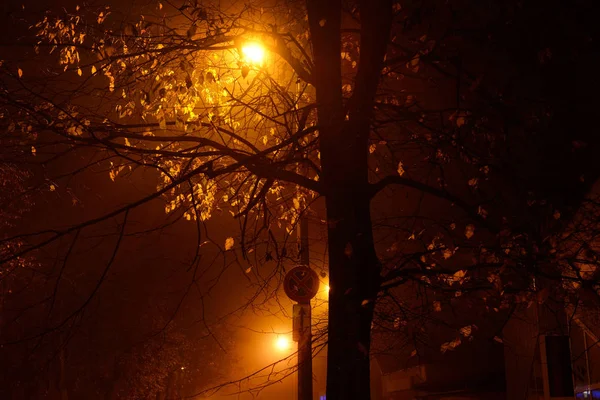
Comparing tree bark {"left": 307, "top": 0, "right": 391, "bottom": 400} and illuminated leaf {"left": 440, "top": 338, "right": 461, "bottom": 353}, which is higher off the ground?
tree bark {"left": 307, "top": 0, "right": 391, "bottom": 400}

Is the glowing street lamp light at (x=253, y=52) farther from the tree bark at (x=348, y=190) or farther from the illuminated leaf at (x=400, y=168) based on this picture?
the illuminated leaf at (x=400, y=168)

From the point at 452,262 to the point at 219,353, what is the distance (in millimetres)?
25547

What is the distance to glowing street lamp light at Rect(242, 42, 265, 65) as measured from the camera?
7.30 meters

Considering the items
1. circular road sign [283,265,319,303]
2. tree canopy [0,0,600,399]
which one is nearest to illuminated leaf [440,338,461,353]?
tree canopy [0,0,600,399]

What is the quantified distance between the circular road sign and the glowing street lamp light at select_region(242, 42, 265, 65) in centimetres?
326

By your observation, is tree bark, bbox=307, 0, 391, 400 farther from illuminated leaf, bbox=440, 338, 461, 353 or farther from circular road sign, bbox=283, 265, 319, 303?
circular road sign, bbox=283, 265, 319, 303

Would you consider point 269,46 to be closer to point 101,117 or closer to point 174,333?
point 101,117

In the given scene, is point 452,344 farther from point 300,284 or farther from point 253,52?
point 253,52

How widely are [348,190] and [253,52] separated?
228 centimetres

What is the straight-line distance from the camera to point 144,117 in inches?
314

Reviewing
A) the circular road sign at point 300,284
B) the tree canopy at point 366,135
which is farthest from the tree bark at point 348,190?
the circular road sign at point 300,284

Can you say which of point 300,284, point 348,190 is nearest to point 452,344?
point 348,190

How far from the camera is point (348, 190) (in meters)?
6.23

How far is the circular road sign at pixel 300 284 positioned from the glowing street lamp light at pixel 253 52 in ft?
10.7
